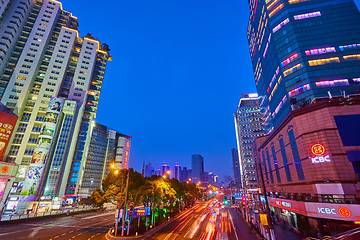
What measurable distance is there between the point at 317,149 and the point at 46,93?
108224 mm

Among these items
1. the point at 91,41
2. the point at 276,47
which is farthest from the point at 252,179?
the point at 91,41

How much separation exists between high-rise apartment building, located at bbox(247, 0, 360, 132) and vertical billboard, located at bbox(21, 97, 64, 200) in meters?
90.9

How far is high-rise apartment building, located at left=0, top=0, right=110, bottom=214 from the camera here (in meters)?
75.0

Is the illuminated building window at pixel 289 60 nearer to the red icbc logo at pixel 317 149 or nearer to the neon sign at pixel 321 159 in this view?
the red icbc logo at pixel 317 149

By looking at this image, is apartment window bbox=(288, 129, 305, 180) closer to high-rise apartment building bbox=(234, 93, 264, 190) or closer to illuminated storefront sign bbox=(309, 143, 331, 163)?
illuminated storefront sign bbox=(309, 143, 331, 163)

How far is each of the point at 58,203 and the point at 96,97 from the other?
57845 millimetres

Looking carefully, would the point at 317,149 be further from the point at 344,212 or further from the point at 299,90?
the point at 299,90

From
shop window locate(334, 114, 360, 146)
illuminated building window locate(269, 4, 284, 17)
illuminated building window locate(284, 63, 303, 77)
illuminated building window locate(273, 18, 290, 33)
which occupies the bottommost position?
shop window locate(334, 114, 360, 146)

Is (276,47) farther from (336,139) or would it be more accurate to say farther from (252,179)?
(252,179)

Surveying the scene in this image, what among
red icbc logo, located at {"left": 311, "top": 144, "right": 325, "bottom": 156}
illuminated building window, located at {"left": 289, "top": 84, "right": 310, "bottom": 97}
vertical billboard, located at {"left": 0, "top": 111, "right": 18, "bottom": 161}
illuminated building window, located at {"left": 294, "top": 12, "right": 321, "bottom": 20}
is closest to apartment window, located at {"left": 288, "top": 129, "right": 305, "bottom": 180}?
red icbc logo, located at {"left": 311, "top": 144, "right": 325, "bottom": 156}

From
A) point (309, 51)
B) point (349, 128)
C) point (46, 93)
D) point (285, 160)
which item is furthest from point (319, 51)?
point (46, 93)

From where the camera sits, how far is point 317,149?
96.8 ft

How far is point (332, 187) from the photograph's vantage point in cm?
2722

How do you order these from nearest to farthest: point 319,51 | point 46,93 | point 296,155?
point 296,155 → point 319,51 → point 46,93
